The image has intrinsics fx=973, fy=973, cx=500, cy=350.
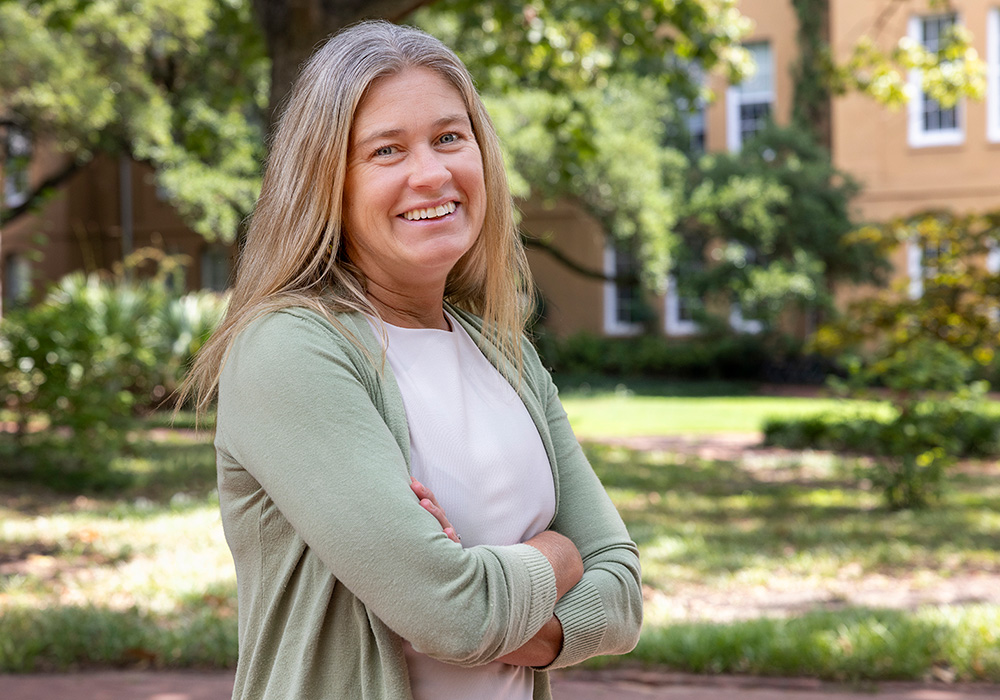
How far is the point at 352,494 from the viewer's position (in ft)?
4.62

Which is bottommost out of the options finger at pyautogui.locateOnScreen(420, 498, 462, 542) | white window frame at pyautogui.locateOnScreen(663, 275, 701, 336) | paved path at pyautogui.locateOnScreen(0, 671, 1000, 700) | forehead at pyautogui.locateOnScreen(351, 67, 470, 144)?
white window frame at pyautogui.locateOnScreen(663, 275, 701, 336)

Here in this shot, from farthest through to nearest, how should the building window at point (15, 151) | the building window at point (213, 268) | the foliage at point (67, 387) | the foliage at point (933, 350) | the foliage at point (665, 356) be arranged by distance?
the building window at point (213, 268), the foliage at point (665, 356), the building window at point (15, 151), the foliage at point (67, 387), the foliage at point (933, 350)

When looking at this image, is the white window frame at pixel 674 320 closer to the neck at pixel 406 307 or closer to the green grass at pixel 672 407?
the green grass at pixel 672 407

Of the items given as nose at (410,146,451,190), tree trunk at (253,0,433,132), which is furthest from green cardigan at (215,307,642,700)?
tree trunk at (253,0,433,132)

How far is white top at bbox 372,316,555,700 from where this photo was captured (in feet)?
5.20

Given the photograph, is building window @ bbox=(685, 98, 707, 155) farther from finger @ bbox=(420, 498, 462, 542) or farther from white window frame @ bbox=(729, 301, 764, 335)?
finger @ bbox=(420, 498, 462, 542)

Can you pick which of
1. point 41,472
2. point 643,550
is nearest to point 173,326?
point 41,472

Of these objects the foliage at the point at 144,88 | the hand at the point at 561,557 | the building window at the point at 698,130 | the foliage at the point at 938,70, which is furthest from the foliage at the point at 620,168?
the hand at the point at 561,557

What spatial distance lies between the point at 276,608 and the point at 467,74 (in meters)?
1.00

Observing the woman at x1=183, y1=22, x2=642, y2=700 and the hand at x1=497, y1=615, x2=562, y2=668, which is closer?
the woman at x1=183, y1=22, x2=642, y2=700

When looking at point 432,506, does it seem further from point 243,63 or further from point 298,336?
point 243,63

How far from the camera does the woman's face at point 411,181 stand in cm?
164

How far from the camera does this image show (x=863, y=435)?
8352mm

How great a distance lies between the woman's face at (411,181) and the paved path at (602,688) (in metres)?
3.00
